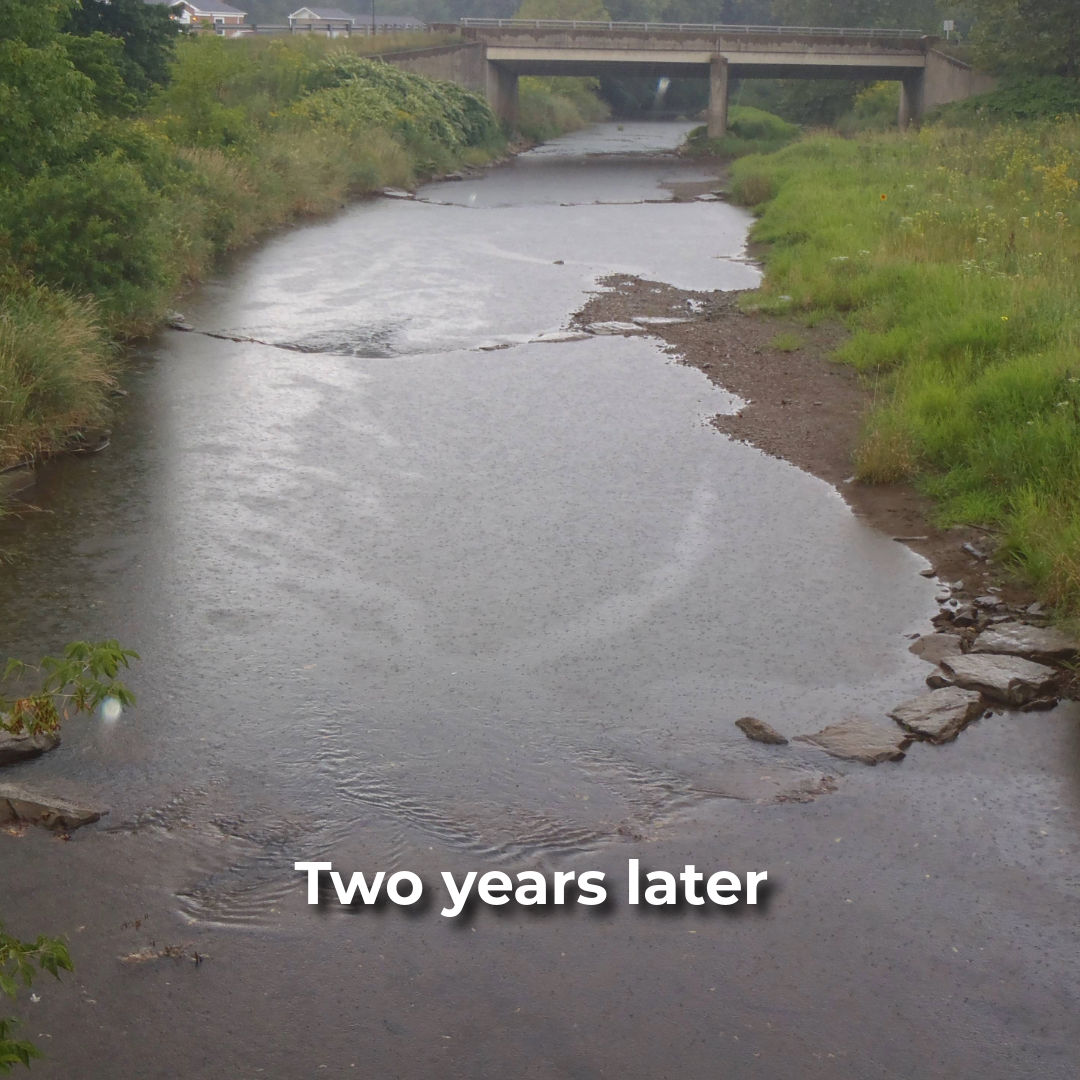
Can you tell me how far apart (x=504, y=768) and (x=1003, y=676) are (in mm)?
3314

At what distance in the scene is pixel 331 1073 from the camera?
495 cm

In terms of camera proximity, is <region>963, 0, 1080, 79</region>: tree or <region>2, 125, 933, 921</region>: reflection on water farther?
<region>963, 0, 1080, 79</region>: tree

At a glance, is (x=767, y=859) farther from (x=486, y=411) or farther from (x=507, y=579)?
(x=486, y=411)

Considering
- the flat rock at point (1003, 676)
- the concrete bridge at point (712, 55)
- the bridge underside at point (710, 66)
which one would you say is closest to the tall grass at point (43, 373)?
the flat rock at point (1003, 676)

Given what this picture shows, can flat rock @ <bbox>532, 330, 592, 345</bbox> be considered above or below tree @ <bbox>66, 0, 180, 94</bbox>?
below

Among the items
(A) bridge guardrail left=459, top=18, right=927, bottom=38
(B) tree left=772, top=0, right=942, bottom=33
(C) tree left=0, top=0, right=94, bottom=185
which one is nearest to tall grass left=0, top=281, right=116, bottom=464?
(C) tree left=0, top=0, right=94, bottom=185

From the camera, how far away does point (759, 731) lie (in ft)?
24.9

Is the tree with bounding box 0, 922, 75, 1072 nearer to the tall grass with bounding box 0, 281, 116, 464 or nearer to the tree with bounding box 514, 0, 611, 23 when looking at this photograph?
the tall grass with bounding box 0, 281, 116, 464

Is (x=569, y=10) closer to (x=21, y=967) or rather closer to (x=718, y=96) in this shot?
(x=718, y=96)

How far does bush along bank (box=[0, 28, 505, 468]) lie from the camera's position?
13.1 meters

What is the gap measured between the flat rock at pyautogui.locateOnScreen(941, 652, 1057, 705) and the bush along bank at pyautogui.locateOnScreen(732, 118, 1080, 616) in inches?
28.4

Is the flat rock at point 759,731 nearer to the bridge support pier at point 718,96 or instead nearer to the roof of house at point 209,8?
the bridge support pier at point 718,96

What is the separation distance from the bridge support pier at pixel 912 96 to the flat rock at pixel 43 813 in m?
63.7

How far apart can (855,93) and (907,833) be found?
72.7 meters
